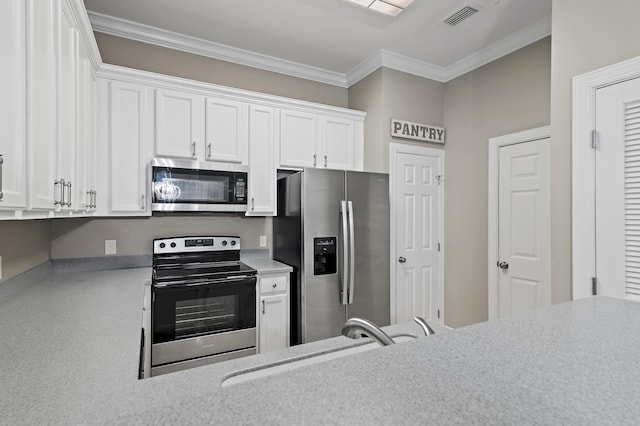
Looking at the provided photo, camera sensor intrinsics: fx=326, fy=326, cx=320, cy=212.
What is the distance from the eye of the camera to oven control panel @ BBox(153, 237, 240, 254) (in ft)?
9.41

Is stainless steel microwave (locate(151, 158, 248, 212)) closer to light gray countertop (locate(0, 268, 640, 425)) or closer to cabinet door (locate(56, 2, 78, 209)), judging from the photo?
cabinet door (locate(56, 2, 78, 209))

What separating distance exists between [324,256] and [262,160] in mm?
1053

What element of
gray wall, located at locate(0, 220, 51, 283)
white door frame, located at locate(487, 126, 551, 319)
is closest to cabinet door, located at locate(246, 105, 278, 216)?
gray wall, located at locate(0, 220, 51, 283)

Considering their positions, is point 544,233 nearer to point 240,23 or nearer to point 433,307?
point 433,307

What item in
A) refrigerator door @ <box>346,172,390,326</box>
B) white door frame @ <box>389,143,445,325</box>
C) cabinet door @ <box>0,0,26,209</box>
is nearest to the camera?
cabinet door @ <box>0,0,26,209</box>

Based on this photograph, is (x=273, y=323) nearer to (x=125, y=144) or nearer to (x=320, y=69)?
(x=125, y=144)

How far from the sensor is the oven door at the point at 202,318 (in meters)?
2.29

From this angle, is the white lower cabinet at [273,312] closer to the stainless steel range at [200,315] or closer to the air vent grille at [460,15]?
the stainless steel range at [200,315]

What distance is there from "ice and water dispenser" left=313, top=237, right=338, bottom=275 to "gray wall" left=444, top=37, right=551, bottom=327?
144 centimetres

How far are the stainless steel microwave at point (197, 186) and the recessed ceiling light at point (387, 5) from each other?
1.61 m

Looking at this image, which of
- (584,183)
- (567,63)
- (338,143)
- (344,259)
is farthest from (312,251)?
(567,63)

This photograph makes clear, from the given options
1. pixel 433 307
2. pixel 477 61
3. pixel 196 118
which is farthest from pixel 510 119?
pixel 196 118

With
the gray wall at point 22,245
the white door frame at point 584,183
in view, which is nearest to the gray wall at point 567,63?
the white door frame at point 584,183

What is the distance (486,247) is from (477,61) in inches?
72.3
